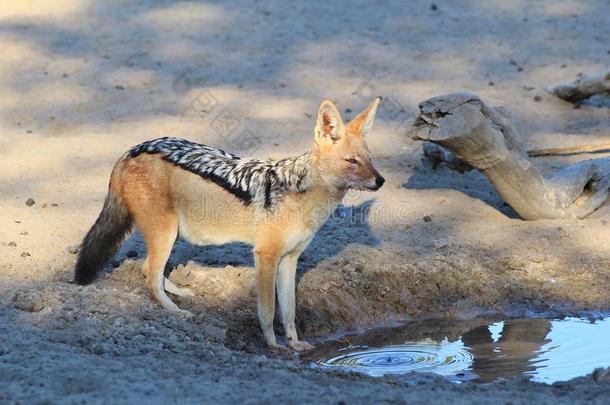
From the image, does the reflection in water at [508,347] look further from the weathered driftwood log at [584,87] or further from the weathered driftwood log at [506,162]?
the weathered driftwood log at [584,87]

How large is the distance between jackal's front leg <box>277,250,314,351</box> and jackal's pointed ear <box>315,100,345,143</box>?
3.14ft

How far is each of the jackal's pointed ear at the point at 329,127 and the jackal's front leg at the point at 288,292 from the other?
0.96 metres

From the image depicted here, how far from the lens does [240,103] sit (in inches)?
509

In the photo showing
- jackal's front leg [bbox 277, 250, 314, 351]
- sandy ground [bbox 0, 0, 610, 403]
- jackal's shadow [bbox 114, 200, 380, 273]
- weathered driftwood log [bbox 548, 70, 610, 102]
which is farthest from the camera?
weathered driftwood log [bbox 548, 70, 610, 102]

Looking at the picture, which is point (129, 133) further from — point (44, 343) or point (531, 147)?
point (44, 343)

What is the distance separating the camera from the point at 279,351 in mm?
7711

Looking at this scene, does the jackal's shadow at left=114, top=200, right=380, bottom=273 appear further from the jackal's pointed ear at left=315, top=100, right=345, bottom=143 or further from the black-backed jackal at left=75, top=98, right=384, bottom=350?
the jackal's pointed ear at left=315, top=100, right=345, bottom=143

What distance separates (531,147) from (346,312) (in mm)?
4293

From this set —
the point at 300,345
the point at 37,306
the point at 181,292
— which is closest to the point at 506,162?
the point at 300,345

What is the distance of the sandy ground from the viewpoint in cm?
657

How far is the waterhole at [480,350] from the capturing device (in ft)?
24.2

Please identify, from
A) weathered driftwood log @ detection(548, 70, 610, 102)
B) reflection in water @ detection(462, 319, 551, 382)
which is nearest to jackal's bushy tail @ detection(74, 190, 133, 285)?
reflection in water @ detection(462, 319, 551, 382)

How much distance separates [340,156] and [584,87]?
5676mm

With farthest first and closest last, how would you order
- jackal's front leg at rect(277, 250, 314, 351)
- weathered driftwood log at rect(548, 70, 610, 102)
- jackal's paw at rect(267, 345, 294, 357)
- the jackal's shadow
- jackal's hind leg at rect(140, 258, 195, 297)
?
1. weathered driftwood log at rect(548, 70, 610, 102)
2. the jackal's shadow
3. jackal's hind leg at rect(140, 258, 195, 297)
4. jackal's front leg at rect(277, 250, 314, 351)
5. jackal's paw at rect(267, 345, 294, 357)
